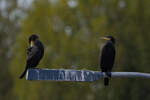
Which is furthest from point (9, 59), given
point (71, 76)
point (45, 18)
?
point (71, 76)

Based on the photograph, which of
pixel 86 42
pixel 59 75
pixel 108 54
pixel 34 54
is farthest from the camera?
pixel 86 42

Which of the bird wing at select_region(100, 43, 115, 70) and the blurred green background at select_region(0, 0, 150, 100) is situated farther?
the blurred green background at select_region(0, 0, 150, 100)

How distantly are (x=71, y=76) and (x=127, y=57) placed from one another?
16090 millimetres

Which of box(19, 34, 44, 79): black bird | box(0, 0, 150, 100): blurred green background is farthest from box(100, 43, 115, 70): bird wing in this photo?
box(0, 0, 150, 100): blurred green background

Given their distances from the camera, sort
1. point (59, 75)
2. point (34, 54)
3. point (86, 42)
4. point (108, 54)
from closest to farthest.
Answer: point (59, 75) → point (34, 54) → point (108, 54) → point (86, 42)

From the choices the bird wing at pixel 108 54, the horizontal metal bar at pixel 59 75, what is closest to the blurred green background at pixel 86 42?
the bird wing at pixel 108 54

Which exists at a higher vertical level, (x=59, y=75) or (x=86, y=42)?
(x=86, y=42)

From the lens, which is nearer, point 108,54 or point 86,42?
point 108,54

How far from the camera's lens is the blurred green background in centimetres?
2344

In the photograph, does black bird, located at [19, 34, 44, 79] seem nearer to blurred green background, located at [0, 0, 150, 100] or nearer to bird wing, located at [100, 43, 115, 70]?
bird wing, located at [100, 43, 115, 70]

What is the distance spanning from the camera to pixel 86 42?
79.0 ft

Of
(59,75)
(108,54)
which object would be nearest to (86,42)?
(108,54)

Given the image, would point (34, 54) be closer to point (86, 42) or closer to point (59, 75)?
point (59, 75)

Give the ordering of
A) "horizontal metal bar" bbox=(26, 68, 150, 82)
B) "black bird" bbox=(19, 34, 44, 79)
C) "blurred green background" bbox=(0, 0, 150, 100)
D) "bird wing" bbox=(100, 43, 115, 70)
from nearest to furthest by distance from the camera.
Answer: "horizontal metal bar" bbox=(26, 68, 150, 82) < "black bird" bbox=(19, 34, 44, 79) < "bird wing" bbox=(100, 43, 115, 70) < "blurred green background" bbox=(0, 0, 150, 100)
